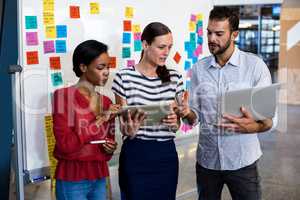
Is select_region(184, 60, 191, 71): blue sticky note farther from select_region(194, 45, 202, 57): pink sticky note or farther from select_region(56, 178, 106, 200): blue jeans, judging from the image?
select_region(56, 178, 106, 200): blue jeans

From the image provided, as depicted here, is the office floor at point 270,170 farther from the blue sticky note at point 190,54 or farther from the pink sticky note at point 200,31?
the pink sticky note at point 200,31

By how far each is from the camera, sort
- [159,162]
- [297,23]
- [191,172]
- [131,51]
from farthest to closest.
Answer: [297,23] → [191,172] → [131,51] → [159,162]

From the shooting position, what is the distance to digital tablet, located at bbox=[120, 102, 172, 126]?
1798 millimetres

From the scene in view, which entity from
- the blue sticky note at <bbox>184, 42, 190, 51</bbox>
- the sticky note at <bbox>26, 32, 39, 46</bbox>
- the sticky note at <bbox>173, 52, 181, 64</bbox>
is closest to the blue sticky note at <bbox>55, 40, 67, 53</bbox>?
the sticky note at <bbox>26, 32, 39, 46</bbox>

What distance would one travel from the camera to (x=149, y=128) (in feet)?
6.47

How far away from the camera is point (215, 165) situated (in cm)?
201

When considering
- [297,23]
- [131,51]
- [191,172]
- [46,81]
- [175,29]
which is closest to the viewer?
[46,81]

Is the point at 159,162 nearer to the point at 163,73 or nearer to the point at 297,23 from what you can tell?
the point at 163,73

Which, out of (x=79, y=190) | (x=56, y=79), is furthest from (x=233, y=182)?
(x=56, y=79)

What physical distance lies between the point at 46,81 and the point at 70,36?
1.03 feet

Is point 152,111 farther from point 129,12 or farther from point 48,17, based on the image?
point 129,12

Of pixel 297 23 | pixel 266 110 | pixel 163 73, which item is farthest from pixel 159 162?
pixel 297 23

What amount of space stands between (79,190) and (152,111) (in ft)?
1.71

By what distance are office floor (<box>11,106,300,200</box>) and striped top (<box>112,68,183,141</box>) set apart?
1157 millimetres
